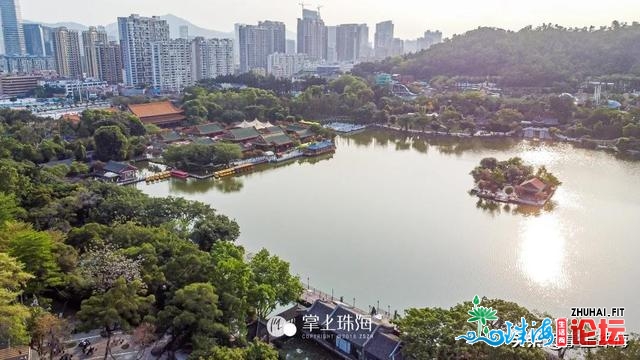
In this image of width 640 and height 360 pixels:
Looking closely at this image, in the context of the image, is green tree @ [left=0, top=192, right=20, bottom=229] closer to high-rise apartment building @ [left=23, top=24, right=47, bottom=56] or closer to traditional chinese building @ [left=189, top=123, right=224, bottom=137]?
traditional chinese building @ [left=189, top=123, right=224, bottom=137]

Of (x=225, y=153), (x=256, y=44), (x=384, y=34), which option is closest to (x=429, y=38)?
(x=384, y=34)

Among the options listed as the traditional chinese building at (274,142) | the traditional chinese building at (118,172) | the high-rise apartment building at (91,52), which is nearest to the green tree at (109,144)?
the traditional chinese building at (118,172)

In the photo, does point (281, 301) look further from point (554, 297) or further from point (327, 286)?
point (554, 297)

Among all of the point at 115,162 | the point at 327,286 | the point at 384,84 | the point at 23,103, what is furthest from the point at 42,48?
the point at 327,286

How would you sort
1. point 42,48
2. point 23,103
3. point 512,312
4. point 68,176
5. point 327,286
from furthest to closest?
point 42,48, point 23,103, point 68,176, point 327,286, point 512,312

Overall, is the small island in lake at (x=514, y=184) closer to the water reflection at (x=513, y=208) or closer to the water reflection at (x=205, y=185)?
the water reflection at (x=513, y=208)

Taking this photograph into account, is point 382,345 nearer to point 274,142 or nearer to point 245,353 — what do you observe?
point 245,353

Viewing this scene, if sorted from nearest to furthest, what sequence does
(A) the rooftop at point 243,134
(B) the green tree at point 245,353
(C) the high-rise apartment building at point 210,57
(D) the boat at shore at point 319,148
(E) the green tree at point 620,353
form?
(E) the green tree at point 620,353
(B) the green tree at point 245,353
(D) the boat at shore at point 319,148
(A) the rooftop at point 243,134
(C) the high-rise apartment building at point 210,57
